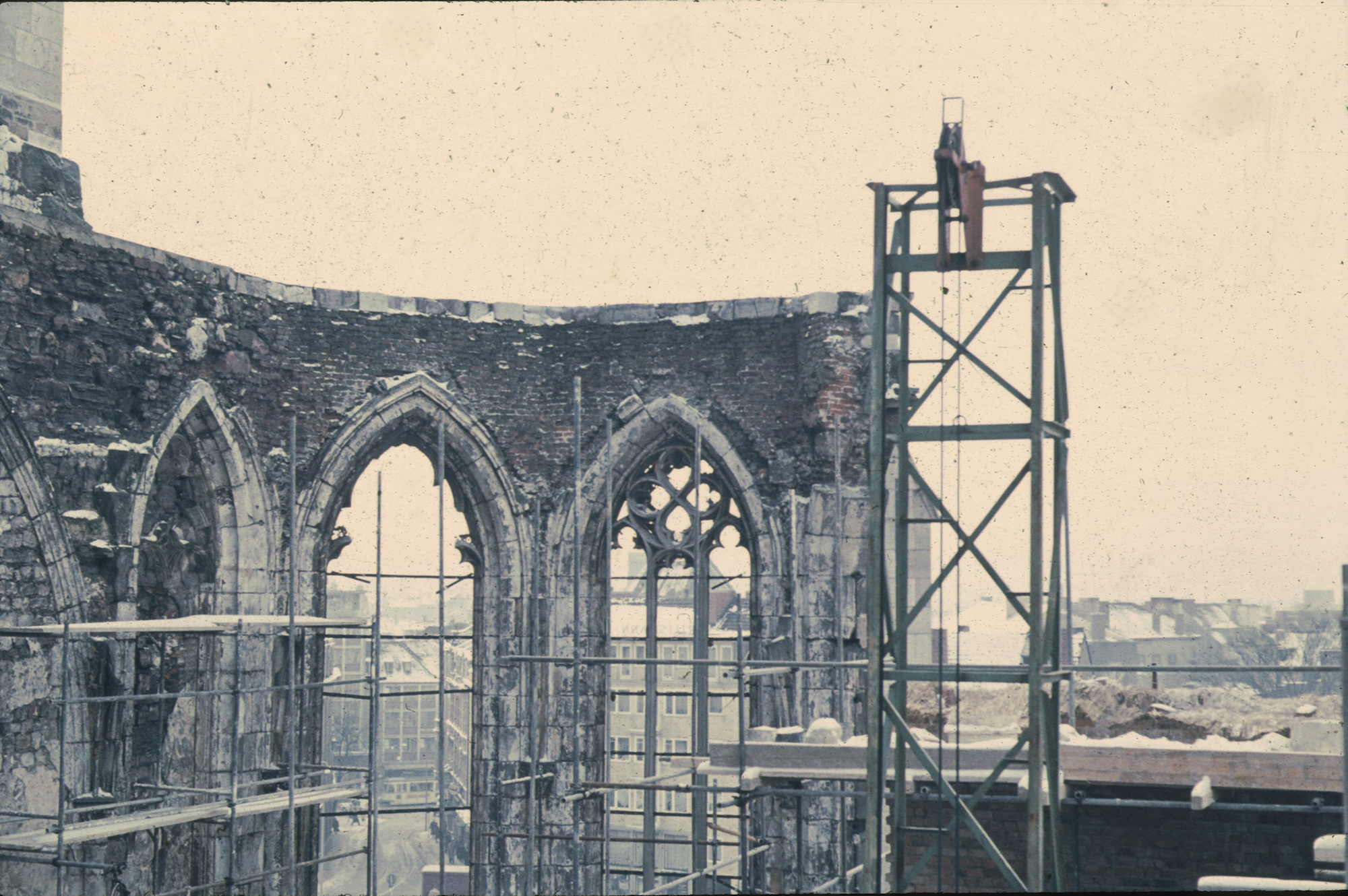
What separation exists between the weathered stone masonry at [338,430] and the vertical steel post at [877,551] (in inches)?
190

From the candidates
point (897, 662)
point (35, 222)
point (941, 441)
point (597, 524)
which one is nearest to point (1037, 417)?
point (941, 441)

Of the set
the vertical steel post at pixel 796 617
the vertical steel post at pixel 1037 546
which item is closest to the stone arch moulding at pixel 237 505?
the vertical steel post at pixel 796 617

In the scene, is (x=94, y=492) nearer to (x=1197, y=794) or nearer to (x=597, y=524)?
(x=597, y=524)

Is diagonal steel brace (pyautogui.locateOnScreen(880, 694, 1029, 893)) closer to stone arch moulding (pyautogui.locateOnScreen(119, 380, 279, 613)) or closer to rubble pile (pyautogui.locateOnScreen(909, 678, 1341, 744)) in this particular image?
rubble pile (pyautogui.locateOnScreen(909, 678, 1341, 744))

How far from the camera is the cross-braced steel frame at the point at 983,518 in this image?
8055 millimetres

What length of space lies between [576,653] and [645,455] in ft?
8.48

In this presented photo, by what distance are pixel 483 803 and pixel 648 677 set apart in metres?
1.94

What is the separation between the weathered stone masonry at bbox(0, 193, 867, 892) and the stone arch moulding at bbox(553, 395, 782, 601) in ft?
0.07

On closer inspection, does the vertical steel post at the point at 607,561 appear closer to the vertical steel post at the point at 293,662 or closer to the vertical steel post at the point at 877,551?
the vertical steel post at the point at 293,662

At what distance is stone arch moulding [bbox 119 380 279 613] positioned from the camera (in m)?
12.9

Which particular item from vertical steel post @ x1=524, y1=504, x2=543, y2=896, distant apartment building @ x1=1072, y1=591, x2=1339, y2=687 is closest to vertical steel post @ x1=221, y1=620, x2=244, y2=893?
vertical steel post @ x1=524, y1=504, x2=543, y2=896

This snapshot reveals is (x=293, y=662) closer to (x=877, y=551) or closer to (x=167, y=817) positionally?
(x=167, y=817)

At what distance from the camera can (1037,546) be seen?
806 centimetres

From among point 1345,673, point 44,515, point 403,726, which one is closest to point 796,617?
point 1345,673
